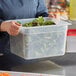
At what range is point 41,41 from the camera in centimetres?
94

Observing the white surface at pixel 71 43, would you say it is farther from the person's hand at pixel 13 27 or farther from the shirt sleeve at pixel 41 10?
the person's hand at pixel 13 27

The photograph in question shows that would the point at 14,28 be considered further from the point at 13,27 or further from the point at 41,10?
the point at 41,10

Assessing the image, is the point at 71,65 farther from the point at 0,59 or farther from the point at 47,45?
the point at 0,59

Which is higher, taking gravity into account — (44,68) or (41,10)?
(41,10)

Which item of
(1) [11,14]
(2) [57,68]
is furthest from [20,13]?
(2) [57,68]

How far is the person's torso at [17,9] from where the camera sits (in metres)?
1.13

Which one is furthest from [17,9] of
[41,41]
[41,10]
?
[41,41]

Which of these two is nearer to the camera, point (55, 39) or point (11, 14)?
point (55, 39)

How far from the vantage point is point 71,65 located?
114cm

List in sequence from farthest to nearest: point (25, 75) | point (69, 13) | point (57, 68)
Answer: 1. point (69, 13)
2. point (57, 68)
3. point (25, 75)

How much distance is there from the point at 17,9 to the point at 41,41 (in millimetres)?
279

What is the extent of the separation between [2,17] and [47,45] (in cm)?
31

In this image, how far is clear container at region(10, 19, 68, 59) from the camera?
93 centimetres

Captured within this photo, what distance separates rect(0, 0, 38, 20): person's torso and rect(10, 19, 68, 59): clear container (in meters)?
0.19
